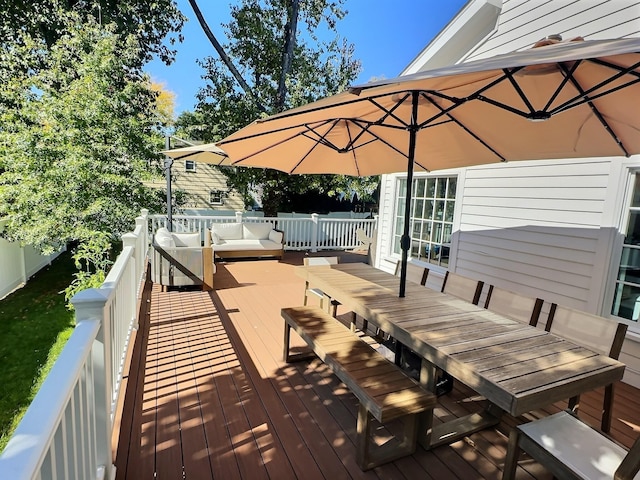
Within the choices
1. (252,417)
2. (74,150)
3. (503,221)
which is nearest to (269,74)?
(74,150)

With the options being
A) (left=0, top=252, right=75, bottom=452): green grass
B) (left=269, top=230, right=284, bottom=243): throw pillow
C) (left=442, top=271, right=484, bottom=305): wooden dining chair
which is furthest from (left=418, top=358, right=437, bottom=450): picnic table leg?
(left=269, top=230, right=284, bottom=243): throw pillow

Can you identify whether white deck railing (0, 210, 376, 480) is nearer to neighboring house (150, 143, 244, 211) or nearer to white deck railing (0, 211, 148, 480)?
white deck railing (0, 211, 148, 480)

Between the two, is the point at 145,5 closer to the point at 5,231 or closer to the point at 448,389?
the point at 5,231

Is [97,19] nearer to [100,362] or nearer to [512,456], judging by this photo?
[100,362]

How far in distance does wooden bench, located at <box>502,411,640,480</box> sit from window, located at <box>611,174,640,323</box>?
7.01 feet

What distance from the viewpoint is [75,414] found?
1.28 meters

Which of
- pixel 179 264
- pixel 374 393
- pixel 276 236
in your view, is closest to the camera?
pixel 374 393

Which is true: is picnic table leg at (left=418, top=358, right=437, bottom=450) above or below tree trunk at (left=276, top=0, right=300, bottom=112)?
below

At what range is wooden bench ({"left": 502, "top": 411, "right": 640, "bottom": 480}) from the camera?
153cm

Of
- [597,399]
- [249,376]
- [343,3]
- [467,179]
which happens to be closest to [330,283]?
[249,376]

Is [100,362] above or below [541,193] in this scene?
below

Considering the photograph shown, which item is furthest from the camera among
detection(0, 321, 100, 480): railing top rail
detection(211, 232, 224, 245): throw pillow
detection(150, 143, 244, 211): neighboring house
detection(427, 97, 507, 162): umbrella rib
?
detection(150, 143, 244, 211): neighboring house

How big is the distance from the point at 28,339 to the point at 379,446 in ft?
17.1

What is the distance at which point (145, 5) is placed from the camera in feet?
37.4
